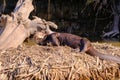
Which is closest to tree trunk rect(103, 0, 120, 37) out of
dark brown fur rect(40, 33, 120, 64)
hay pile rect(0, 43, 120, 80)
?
dark brown fur rect(40, 33, 120, 64)

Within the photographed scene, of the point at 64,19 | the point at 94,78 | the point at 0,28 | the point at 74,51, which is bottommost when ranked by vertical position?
the point at 94,78

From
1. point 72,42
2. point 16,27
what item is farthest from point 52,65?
point 16,27

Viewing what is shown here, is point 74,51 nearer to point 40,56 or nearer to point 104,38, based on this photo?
point 40,56

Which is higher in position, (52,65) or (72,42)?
(72,42)

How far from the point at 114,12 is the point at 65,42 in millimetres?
7411

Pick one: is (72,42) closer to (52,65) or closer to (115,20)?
(52,65)

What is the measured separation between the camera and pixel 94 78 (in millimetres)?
8367

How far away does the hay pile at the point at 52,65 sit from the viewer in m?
7.99

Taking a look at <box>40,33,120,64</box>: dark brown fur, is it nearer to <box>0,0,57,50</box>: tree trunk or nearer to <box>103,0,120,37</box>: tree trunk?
<box>0,0,57,50</box>: tree trunk

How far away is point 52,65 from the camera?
8.15 m

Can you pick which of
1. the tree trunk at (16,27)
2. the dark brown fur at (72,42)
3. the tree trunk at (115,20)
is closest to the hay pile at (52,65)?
the dark brown fur at (72,42)

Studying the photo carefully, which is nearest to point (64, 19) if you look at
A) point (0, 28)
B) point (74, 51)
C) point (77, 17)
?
point (77, 17)

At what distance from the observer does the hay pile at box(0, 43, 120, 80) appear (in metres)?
7.99

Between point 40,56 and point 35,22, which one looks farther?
point 35,22
